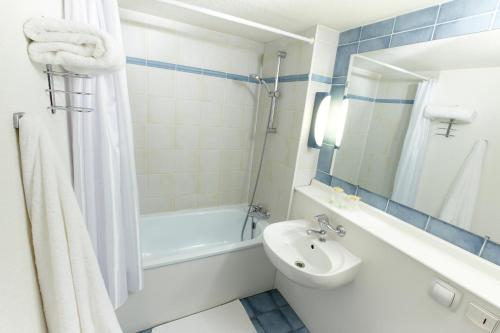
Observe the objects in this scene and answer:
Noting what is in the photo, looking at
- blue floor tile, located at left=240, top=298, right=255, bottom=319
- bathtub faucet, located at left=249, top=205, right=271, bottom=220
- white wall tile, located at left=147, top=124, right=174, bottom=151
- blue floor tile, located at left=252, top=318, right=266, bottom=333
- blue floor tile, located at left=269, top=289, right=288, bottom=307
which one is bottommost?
blue floor tile, located at left=252, top=318, right=266, bottom=333

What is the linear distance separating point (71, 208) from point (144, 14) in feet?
5.53

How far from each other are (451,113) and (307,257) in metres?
1.11

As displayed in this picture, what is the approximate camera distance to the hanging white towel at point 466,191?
3.54 feet

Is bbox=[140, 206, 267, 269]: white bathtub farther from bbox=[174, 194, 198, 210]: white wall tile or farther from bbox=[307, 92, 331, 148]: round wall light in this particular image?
bbox=[307, 92, 331, 148]: round wall light

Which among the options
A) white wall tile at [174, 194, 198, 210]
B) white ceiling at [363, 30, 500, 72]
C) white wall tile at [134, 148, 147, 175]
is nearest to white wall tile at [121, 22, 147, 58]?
white wall tile at [134, 148, 147, 175]

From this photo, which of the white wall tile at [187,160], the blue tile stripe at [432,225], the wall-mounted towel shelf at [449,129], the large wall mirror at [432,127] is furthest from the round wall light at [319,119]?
the white wall tile at [187,160]

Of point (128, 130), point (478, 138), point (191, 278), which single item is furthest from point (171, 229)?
point (478, 138)

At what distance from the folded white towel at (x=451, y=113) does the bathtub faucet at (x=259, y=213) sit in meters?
1.42

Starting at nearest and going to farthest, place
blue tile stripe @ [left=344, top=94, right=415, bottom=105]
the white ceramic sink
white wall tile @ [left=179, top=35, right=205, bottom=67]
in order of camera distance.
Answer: the white ceramic sink, blue tile stripe @ [left=344, top=94, right=415, bottom=105], white wall tile @ [left=179, top=35, right=205, bottom=67]

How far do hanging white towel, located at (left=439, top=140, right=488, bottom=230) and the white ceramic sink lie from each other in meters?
0.51

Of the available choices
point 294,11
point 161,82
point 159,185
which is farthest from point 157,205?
point 294,11

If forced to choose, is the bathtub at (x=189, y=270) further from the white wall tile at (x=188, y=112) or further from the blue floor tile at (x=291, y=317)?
the white wall tile at (x=188, y=112)

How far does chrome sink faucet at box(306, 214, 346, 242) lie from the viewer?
1449 mm

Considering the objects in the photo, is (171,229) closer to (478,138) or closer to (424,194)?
(424,194)
